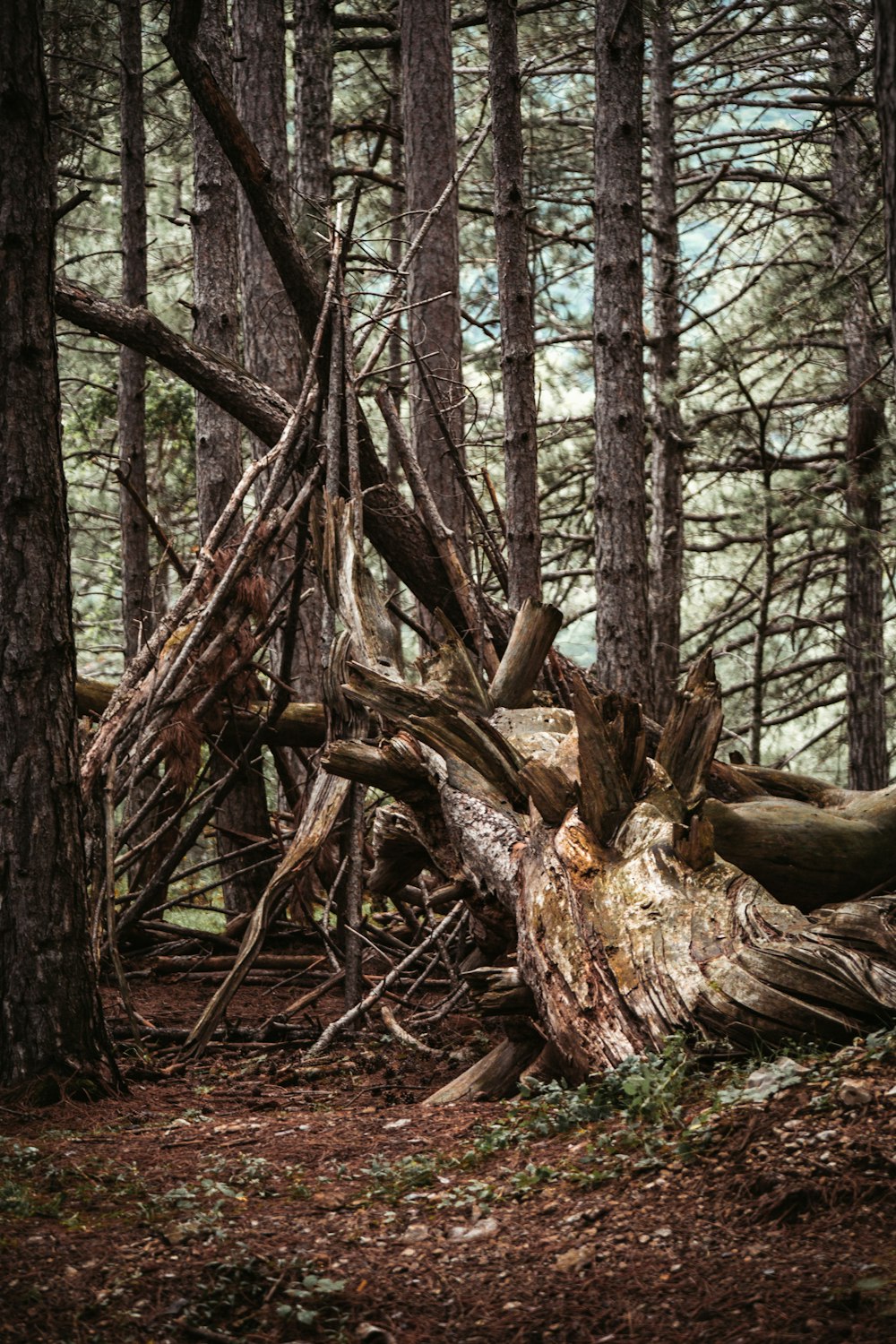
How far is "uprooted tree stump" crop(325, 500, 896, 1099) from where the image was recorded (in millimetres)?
3377

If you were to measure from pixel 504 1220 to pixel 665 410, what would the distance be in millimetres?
9268

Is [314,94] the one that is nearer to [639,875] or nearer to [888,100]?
[639,875]

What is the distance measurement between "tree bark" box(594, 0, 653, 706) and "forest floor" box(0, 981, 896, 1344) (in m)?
4.48

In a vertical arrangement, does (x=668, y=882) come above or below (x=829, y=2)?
below

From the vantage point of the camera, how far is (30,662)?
4.18 m

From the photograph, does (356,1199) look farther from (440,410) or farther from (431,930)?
(440,410)

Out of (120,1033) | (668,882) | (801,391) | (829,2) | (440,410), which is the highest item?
(829,2)

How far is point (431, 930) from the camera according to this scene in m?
6.36

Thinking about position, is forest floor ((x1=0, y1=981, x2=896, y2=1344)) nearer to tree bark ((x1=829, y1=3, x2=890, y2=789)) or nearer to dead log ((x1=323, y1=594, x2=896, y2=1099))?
dead log ((x1=323, y1=594, x2=896, y2=1099))

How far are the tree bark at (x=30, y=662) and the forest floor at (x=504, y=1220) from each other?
1.32 feet

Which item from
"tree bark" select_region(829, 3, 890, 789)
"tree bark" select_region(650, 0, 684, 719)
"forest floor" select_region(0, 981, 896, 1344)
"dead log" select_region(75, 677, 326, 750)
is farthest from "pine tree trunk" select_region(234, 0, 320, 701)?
"forest floor" select_region(0, 981, 896, 1344)

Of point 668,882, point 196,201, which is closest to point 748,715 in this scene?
point 196,201

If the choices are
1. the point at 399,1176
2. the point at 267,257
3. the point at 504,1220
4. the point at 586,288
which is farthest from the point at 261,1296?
the point at 586,288

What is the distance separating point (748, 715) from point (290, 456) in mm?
8252
